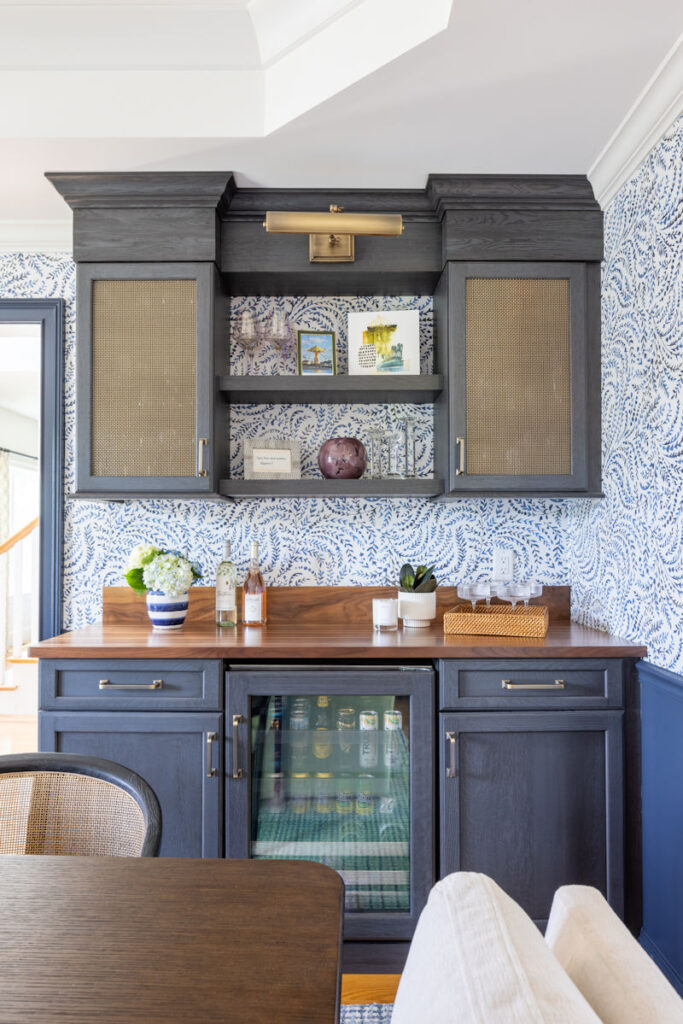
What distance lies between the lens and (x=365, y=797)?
2178 mm

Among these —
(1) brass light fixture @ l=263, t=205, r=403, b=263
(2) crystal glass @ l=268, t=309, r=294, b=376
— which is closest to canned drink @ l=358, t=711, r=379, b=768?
(2) crystal glass @ l=268, t=309, r=294, b=376

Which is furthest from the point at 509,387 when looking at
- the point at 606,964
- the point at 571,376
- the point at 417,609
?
the point at 606,964

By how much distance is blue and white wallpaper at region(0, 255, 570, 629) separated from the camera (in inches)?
107

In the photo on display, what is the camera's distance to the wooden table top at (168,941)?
0.74 meters

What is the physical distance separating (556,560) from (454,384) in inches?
33.3

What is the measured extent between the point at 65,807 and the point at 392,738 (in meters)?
1.09

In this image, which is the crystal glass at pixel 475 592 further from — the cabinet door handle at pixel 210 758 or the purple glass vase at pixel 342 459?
the cabinet door handle at pixel 210 758

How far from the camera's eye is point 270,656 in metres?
2.09

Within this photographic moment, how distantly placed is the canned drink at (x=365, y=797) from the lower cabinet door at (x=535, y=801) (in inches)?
9.2

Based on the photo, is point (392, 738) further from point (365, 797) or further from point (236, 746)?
point (236, 746)

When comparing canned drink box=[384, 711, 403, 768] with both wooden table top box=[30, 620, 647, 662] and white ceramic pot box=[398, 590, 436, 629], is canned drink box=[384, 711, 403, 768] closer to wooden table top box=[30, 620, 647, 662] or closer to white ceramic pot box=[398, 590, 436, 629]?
wooden table top box=[30, 620, 647, 662]

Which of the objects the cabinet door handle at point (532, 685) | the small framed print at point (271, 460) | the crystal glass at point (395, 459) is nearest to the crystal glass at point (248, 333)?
the small framed print at point (271, 460)

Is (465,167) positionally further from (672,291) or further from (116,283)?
(116,283)

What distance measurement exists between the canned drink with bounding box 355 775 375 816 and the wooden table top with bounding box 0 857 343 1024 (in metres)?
1.18
